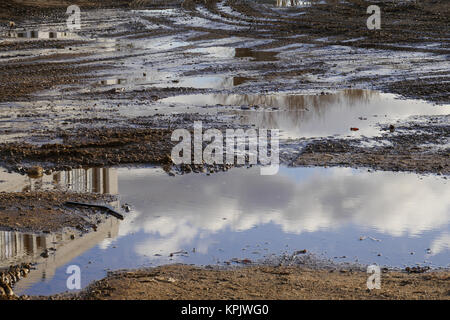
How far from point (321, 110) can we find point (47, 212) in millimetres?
6810

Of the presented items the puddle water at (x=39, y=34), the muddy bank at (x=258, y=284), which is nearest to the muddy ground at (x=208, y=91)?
the muddy bank at (x=258, y=284)

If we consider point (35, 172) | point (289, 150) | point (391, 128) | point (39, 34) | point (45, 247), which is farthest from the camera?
point (39, 34)

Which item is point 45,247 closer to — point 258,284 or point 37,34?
point 258,284

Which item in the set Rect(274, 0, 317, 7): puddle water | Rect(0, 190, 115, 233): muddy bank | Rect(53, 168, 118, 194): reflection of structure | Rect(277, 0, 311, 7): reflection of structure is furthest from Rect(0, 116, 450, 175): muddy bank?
Rect(277, 0, 311, 7): reflection of structure

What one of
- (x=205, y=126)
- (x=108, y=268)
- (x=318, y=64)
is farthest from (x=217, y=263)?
(x=318, y=64)

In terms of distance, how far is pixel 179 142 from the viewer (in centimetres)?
1168

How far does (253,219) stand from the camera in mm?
8867

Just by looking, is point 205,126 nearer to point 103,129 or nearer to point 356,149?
point 103,129

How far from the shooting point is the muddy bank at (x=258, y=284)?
6.44 m

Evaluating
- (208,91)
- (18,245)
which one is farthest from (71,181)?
(208,91)

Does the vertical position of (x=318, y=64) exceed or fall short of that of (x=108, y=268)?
it exceeds it

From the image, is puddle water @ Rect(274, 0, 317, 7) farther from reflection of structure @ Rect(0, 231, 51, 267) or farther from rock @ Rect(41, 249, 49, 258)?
rock @ Rect(41, 249, 49, 258)

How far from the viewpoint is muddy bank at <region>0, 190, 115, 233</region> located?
334 inches

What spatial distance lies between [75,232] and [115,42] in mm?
16751
